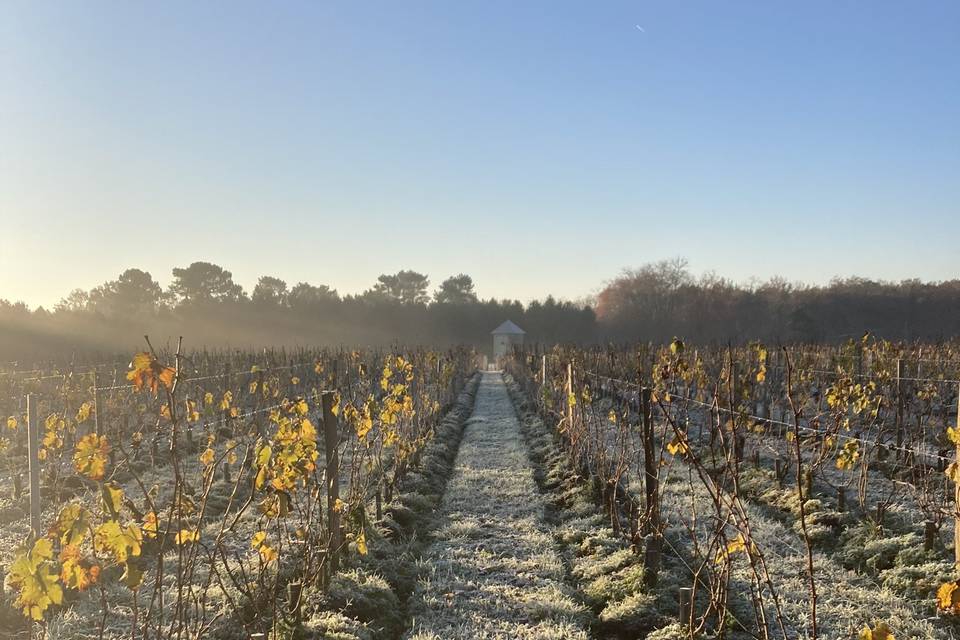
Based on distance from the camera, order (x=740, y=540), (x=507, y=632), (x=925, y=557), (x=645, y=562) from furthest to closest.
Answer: (x=925, y=557) → (x=645, y=562) → (x=507, y=632) → (x=740, y=540)

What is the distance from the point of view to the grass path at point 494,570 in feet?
12.6

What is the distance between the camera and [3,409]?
11.6m

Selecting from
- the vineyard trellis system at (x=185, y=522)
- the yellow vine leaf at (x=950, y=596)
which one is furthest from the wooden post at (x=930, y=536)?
the vineyard trellis system at (x=185, y=522)

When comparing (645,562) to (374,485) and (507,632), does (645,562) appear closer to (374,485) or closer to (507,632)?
(507,632)

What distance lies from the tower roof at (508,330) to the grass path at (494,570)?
120 feet

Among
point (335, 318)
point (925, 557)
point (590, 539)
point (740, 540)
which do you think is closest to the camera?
point (740, 540)

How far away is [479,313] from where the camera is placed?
1887 inches

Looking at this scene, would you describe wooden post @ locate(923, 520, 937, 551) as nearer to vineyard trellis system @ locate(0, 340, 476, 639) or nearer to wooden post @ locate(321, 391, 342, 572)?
vineyard trellis system @ locate(0, 340, 476, 639)

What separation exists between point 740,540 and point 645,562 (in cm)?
145

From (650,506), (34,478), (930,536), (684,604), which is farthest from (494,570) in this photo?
(34,478)

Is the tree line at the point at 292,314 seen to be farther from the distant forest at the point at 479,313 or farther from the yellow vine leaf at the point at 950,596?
the yellow vine leaf at the point at 950,596

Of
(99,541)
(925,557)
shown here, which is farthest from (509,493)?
(99,541)

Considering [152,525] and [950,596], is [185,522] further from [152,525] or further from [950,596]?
[950,596]

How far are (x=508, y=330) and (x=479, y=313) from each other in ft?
12.0
